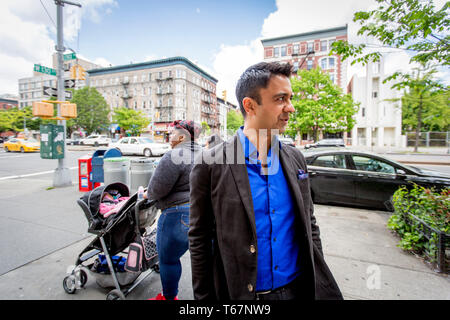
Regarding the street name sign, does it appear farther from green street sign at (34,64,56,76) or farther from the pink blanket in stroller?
the pink blanket in stroller

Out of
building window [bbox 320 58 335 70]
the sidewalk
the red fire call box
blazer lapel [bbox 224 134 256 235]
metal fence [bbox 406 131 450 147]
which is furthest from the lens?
building window [bbox 320 58 335 70]

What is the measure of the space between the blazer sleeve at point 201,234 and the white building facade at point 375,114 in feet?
138

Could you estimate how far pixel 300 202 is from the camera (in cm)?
135

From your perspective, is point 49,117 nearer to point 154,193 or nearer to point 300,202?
point 154,193

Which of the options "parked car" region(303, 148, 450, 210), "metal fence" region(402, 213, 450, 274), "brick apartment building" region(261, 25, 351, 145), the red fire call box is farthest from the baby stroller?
"brick apartment building" region(261, 25, 351, 145)

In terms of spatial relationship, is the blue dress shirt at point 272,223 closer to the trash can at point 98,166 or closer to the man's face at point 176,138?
the man's face at point 176,138

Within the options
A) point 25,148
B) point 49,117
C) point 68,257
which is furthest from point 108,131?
point 68,257

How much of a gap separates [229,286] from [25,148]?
1168 inches

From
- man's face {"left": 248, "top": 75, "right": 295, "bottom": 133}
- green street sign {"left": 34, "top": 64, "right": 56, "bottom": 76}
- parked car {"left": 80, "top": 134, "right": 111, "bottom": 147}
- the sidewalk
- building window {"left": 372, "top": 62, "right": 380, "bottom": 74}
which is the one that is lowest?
the sidewalk

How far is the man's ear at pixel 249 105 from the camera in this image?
1.41 metres

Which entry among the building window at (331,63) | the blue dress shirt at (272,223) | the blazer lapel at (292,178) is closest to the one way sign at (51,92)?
the blue dress shirt at (272,223)

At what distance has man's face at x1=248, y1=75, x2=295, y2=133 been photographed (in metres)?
1.35

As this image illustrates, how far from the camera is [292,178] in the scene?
1.40 metres

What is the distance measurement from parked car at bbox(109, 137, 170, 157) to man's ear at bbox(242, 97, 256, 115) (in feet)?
62.9
